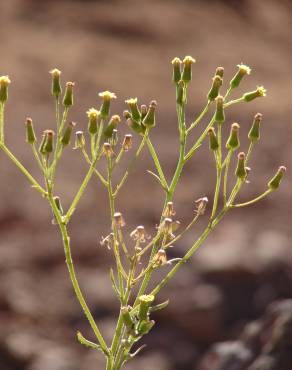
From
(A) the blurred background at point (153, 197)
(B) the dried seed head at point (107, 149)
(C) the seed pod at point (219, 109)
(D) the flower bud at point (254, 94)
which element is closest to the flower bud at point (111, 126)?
(B) the dried seed head at point (107, 149)

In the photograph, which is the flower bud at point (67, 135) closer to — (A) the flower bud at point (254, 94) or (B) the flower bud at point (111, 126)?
(B) the flower bud at point (111, 126)

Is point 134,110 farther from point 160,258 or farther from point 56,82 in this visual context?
point 160,258

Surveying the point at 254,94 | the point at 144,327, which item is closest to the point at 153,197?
the point at 254,94

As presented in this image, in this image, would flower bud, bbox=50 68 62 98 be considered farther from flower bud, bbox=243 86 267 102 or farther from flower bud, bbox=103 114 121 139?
flower bud, bbox=243 86 267 102

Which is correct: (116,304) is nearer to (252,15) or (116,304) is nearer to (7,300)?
(7,300)

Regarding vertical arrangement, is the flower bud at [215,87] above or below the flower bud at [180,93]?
above

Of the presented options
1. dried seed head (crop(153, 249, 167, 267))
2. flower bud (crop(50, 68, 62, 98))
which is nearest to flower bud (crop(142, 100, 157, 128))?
flower bud (crop(50, 68, 62, 98))
